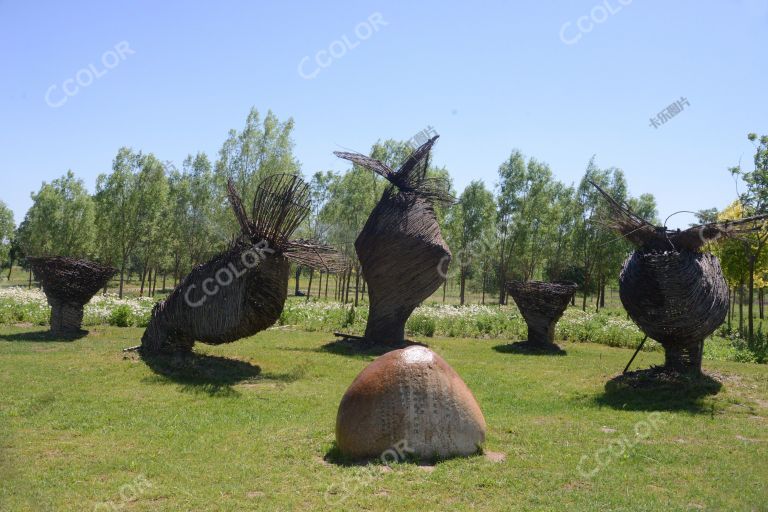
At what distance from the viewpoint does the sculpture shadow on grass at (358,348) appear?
49.9 feet

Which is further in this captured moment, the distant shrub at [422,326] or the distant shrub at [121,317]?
the distant shrub at [422,326]

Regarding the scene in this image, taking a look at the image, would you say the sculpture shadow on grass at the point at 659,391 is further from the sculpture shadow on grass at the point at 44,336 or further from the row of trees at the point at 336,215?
the row of trees at the point at 336,215

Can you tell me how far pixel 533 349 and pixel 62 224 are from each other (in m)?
31.0

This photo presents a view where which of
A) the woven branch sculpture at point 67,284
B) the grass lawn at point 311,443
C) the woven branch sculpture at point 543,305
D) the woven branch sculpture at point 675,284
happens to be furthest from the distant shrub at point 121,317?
the woven branch sculpture at point 675,284

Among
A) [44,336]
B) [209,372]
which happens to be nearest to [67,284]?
[44,336]

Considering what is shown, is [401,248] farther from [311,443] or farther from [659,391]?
[311,443]

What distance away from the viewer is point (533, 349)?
17031 mm

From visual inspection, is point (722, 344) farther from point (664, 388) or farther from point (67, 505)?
point (67, 505)

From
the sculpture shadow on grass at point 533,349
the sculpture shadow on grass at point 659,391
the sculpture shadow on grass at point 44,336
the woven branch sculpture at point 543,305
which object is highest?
the woven branch sculpture at point 543,305

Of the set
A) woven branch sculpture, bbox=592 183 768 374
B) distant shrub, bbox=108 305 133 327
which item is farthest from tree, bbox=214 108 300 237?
woven branch sculpture, bbox=592 183 768 374

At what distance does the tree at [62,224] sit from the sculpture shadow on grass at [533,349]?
1148 inches

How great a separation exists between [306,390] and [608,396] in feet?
18.6

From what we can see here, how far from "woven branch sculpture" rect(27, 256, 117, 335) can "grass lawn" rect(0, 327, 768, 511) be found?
8.49ft

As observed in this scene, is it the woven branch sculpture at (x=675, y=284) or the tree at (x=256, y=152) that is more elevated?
the tree at (x=256, y=152)
